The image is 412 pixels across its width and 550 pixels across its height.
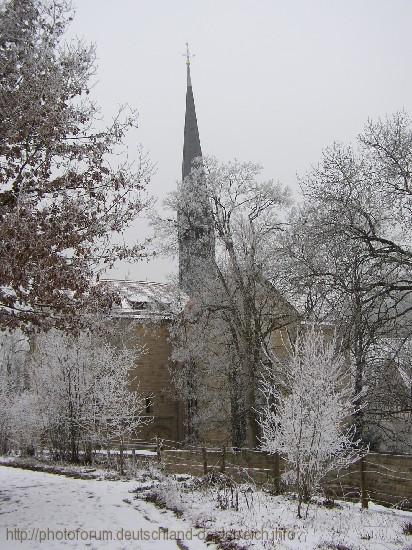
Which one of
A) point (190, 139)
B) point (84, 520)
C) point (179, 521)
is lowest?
point (179, 521)

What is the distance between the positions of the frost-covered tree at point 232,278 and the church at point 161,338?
132 centimetres

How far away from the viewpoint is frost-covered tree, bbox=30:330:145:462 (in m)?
19.4

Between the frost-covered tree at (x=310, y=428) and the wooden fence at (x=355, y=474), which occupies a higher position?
the frost-covered tree at (x=310, y=428)

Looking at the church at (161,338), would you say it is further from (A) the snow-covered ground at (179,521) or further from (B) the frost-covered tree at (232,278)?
(A) the snow-covered ground at (179,521)

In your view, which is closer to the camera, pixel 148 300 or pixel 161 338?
pixel 148 300

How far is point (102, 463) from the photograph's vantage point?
1930 centimetres

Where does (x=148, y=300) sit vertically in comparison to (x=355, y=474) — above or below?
above

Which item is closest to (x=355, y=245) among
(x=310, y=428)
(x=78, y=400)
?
(x=310, y=428)

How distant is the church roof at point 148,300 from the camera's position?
2716 centimetres

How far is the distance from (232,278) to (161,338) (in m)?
12.6

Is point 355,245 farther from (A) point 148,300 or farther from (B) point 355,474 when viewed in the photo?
(A) point 148,300

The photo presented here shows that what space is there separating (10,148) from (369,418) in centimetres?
1417

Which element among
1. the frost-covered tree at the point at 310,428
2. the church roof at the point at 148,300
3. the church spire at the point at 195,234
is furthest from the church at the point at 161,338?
the frost-covered tree at the point at 310,428

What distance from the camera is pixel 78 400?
1967 cm
